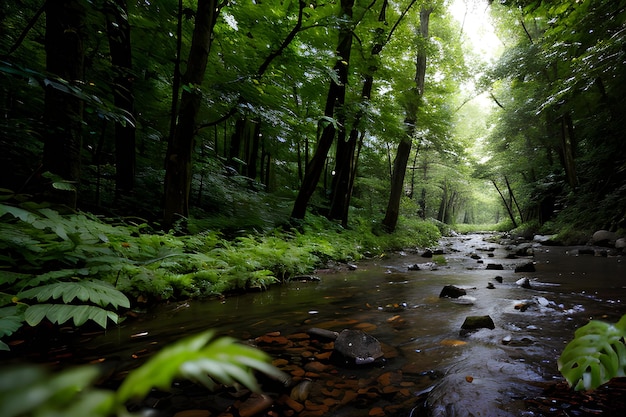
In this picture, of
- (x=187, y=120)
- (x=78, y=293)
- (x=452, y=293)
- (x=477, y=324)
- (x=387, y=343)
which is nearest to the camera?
(x=78, y=293)

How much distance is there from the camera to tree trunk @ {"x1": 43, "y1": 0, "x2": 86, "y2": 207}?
9.45 ft

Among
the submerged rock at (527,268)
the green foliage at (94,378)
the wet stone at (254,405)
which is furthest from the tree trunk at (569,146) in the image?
the green foliage at (94,378)

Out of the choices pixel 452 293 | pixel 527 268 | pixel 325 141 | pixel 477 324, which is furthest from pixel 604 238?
pixel 477 324

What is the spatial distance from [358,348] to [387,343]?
428 millimetres

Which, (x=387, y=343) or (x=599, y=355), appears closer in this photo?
(x=599, y=355)

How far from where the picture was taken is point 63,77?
2.89m

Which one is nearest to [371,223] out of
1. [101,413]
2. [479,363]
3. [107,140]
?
[107,140]

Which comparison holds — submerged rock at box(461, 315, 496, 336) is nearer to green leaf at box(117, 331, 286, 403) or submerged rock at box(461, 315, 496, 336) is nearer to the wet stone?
the wet stone

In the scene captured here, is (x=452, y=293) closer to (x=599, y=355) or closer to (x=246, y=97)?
(x=599, y=355)

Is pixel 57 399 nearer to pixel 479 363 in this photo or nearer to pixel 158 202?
pixel 479 363

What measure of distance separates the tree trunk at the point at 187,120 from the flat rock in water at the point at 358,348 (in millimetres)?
3808

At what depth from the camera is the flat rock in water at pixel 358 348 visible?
215cm

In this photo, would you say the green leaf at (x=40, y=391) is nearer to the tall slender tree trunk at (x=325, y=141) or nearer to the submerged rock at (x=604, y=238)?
the tall slender tree trunk at (x=325, y=141)

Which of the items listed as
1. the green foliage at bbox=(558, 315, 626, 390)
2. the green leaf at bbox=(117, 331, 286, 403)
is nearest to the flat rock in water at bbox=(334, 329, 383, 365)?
the green foliage at bbox=(558, 315, 626, 390)
